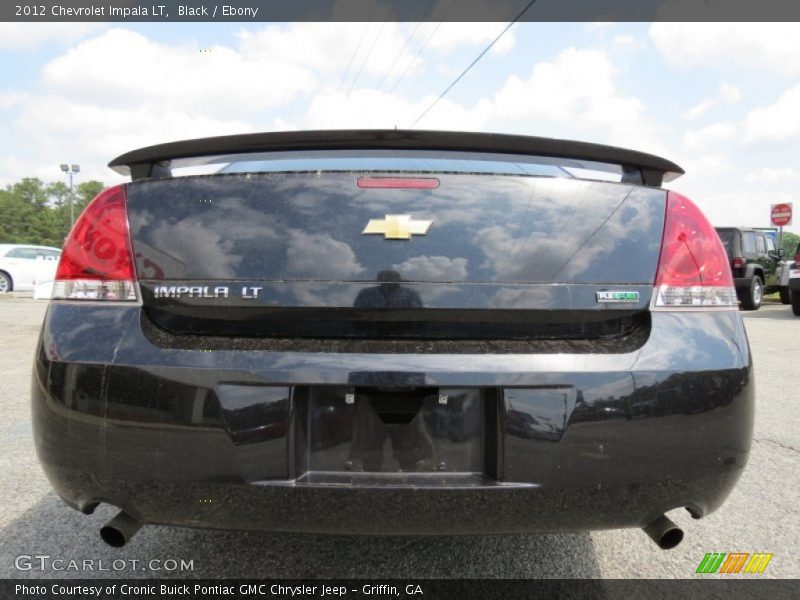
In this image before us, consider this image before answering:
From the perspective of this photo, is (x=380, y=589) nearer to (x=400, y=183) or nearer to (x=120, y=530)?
(x=120, y=530)

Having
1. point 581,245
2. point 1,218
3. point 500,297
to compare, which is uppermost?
point 1,218

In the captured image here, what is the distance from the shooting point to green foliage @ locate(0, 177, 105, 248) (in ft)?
270

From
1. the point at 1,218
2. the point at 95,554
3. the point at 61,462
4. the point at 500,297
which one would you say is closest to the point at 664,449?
the point at 500,297

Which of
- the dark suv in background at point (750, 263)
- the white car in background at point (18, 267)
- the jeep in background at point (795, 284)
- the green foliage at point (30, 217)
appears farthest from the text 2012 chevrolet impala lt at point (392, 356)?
the green foliage at point (30, 217)

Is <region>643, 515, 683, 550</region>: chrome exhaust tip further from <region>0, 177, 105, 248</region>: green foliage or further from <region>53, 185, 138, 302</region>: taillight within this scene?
<region>0, 177, 105, 248</region>: green foliage

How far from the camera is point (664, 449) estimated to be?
4.34 feet

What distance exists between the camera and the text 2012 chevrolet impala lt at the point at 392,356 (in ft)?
4.23

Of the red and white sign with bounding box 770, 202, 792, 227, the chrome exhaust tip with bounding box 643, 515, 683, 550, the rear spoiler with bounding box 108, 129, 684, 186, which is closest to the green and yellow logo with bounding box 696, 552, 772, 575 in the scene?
the chrome exhaust tip with bounding box 643, 515, 683, 550

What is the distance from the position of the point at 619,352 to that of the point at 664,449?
A: 0.26 m

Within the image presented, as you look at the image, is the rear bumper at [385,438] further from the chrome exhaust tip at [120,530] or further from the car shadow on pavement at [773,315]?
the car shadow on pavement at [773,315]

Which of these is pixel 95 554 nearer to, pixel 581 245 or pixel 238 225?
pixel 238 225

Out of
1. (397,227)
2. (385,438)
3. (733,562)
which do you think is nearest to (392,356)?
(385,438)

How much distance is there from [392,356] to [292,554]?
1034mm

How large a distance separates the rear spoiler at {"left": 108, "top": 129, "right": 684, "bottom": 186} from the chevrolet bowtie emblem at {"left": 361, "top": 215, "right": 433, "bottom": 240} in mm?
317
